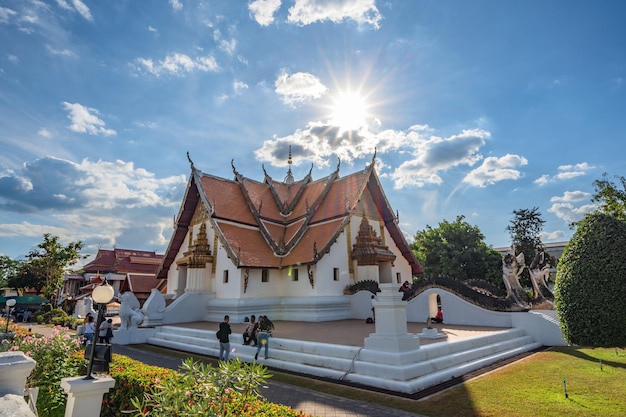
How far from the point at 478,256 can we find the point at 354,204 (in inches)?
612

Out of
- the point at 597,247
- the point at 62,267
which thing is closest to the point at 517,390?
the point at 597,247

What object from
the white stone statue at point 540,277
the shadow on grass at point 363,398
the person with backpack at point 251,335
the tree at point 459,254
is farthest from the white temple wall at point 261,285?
the tree at point 459,254

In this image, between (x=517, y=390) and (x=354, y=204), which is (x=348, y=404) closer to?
(x=517, y=390)

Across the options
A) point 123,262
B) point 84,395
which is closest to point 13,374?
point 84,395

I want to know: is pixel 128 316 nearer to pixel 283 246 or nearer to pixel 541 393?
pixel 283 246

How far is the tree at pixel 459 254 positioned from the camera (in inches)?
1043

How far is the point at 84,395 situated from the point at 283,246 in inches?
537

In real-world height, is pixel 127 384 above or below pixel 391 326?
below

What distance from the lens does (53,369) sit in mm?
5918

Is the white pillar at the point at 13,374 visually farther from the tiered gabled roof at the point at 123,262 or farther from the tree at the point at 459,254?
the tiered gabled roof at the point at 123,262

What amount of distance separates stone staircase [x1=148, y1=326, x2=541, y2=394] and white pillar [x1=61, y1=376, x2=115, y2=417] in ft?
6.22

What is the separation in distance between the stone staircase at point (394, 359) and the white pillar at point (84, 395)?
6.22 ft

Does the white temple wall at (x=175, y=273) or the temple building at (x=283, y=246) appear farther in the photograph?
the white temple wall at (x=175, y=273)

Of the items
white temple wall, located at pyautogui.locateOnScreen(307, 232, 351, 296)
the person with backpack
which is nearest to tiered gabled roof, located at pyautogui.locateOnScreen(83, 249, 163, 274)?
white temple wall, located at pyautogui.locateOnScreen(307, 232, 351, 296)
